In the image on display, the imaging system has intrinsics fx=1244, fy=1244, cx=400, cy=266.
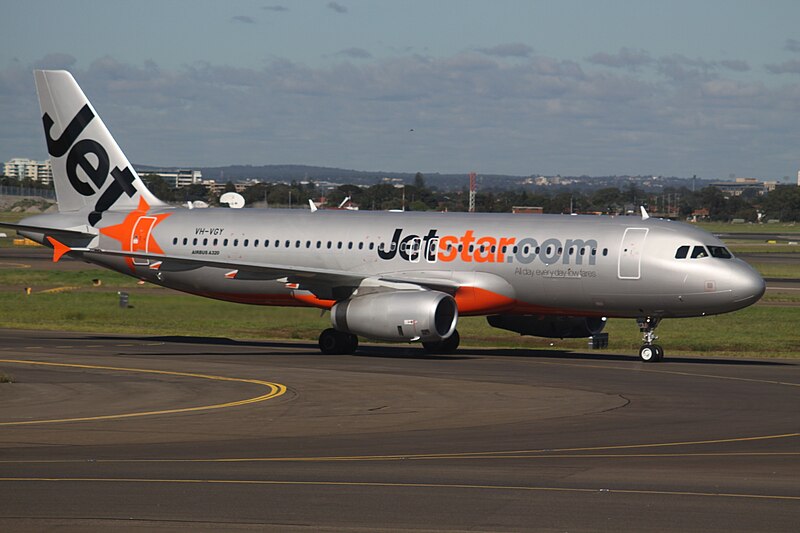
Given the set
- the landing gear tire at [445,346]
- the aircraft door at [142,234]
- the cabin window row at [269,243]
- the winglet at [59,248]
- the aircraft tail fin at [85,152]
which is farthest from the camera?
the aircraft tail fin at [85,152]

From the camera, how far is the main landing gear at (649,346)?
40.2m

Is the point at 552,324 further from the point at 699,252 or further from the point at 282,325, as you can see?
the point at 282,325

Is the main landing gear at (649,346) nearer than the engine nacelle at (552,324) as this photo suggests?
Yes

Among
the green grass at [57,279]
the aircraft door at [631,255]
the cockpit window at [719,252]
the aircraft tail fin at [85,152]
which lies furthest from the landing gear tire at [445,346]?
the green grass at [57,279]

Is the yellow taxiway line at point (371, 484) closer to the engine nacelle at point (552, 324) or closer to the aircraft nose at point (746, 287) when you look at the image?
the aircraft nose at point (746, 287)

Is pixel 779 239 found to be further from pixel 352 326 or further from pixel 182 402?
pixel 182 402

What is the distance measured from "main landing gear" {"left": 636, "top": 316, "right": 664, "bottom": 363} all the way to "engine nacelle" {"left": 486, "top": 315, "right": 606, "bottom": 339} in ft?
9.97

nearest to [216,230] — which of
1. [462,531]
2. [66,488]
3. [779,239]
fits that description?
[66,488]

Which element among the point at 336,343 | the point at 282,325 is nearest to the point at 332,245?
the point at 336,343

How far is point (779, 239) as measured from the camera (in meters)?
158

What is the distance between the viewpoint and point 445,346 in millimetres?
44938

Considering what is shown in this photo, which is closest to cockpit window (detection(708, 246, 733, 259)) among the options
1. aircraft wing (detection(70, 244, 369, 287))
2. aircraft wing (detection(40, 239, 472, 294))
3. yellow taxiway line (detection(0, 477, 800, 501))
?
aircraft wing (detection(40, 239, 472, 294))

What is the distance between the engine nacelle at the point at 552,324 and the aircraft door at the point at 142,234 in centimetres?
1380

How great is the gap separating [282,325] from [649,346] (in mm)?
19194
